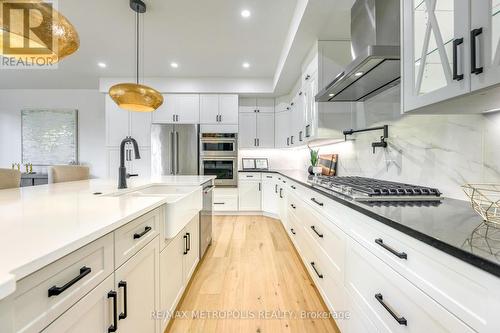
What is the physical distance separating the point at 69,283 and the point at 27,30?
136 cm

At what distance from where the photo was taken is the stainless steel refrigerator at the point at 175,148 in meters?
4.41

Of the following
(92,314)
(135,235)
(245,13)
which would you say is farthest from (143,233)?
(245,13)

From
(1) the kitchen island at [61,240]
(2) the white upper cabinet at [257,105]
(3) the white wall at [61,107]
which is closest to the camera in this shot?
(1) the kitchen island at [61,240]

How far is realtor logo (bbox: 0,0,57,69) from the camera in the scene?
110 centimetres

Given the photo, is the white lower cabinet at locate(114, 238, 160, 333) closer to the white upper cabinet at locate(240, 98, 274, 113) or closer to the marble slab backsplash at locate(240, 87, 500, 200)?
the marble slab backsplash at locate(240, 87, 500, 200)

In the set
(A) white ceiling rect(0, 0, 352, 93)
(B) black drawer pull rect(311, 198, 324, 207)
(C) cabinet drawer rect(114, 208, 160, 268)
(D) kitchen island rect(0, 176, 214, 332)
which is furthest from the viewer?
(A) white ceiling rect(0, 0, 352, 93)

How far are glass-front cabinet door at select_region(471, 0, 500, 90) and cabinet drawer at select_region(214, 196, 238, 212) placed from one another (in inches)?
161

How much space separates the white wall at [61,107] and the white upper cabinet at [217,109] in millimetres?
2520

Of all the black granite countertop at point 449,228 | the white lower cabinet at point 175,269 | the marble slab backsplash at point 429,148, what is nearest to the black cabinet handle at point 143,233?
the white lower cabinet at point 175,269

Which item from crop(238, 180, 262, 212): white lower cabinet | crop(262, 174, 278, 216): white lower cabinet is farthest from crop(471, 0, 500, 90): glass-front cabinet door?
crop(238, 180, 262, 212): white lower cabinet

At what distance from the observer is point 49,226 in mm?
765

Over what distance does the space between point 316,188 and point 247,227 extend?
7.34 feet

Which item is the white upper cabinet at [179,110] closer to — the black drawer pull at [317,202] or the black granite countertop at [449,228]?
the black drawer pull at [317,202]

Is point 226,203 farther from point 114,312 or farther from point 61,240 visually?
point 61,240
